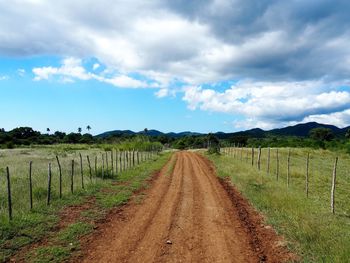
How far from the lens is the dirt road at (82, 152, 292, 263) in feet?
26.8

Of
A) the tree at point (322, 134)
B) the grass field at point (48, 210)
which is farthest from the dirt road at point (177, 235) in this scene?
the tree at point (322, 134)

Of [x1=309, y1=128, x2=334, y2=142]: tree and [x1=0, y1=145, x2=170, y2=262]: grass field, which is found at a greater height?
[x1=309, y1=128, x2=334, y2=142]: tree

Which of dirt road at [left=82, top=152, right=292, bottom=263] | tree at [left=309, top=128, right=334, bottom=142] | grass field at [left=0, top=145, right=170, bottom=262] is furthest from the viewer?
tree at [left=309, top=128, right=334, bottom=142]

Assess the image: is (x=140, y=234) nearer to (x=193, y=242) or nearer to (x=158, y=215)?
(x=193, y=242)

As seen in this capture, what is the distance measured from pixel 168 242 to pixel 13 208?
6.18m

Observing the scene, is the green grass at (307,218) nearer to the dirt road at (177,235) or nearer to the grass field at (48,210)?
the dirt road at (177,235)

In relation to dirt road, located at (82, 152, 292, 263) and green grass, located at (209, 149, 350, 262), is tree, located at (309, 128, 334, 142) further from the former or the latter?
dirt road, located at (82, 152, 292, 263)

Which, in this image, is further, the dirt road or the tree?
the tree

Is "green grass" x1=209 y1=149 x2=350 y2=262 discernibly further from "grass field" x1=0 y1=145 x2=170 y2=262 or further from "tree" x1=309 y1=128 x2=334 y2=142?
"tree" x1=309 y1=128 x2=334 y2=142

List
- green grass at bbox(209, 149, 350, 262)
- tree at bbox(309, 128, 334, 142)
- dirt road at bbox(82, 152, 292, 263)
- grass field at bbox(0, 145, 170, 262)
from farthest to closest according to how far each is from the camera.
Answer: tree at bbox(309, 128, 334, 142) → grass field at bbox(0, 145, 170, 262) → green grass at bbox(209, 149, 350, 262) → dirt road at bbox(82, 152, 292, 263)

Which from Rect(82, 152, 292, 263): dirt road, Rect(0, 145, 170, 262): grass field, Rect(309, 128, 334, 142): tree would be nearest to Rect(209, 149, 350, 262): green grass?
Rect(82, 152, 292, 263): dirt road

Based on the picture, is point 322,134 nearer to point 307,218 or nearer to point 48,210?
point 307,218

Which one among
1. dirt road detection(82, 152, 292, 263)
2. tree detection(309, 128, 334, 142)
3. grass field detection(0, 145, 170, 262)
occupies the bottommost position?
dirt road detection(82, 152, 292, 263)

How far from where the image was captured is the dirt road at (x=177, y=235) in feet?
26.8
